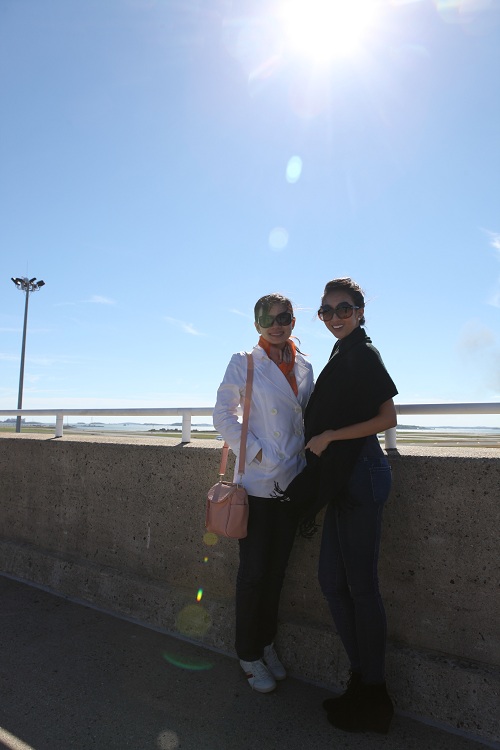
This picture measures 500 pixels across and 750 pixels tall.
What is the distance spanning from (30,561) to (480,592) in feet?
12.5

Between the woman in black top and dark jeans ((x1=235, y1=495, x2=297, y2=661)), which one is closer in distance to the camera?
the woman in black top

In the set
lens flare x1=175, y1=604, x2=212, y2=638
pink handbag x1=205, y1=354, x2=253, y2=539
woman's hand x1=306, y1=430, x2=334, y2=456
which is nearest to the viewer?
woman's hand x1=306, y1=430, x2=334, y2=456

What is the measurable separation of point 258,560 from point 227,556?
733mm

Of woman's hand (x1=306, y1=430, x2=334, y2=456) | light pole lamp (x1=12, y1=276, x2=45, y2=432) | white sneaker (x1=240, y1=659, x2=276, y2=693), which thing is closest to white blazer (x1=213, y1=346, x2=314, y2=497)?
woman's hand (x1=306, y1=430, x2=334, y2=456)

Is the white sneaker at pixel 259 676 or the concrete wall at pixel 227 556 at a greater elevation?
the concrete wall at pixel 227 556

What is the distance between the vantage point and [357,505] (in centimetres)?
249

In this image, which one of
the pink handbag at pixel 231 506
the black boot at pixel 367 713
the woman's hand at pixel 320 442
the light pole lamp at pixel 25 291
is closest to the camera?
the black boot at pixel 367 713

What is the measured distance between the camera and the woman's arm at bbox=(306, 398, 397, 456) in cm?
251

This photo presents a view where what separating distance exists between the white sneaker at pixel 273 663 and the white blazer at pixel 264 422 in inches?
39.1

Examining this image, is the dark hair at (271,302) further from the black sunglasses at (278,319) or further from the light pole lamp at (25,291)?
the light pole lamp at (25,291)

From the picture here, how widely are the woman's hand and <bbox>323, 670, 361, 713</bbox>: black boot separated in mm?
1106

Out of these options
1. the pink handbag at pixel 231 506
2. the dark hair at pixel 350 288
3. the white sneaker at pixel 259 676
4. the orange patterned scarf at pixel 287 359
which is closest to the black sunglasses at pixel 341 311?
the dark hair at pixel 350 288

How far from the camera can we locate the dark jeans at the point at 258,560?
290 centimetres

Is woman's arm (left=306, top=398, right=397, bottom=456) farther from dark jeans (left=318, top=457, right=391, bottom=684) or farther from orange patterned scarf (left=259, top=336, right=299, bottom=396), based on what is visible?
A: orange patterned scarf (left=259, top=336, right=299, bottom=396)
